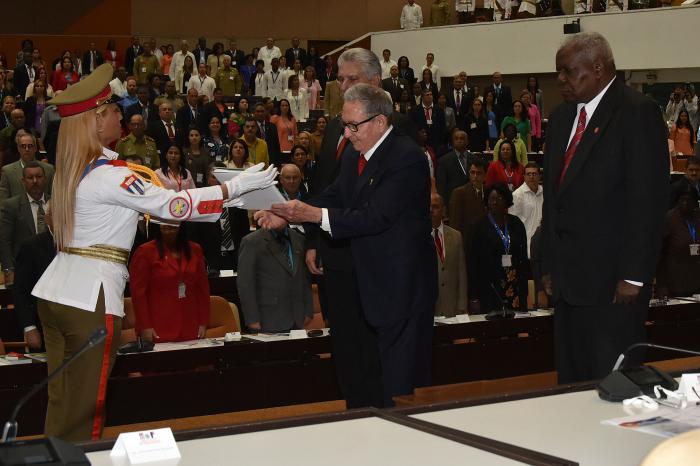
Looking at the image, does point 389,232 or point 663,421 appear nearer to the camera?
point 663,421

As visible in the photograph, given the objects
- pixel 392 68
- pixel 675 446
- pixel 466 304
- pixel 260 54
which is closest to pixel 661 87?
pixel 392 68

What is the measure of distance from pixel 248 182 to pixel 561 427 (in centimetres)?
184

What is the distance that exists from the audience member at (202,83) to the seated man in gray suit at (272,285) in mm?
13310

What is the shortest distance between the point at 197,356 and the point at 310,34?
75.4 ft

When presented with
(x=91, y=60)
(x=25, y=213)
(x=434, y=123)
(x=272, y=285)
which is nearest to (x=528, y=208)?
(x=272, y=285)

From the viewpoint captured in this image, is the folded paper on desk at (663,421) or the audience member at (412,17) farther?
the audience member at (412,17)

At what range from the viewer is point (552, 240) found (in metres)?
4.29

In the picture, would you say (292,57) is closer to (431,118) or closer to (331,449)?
(431,118)

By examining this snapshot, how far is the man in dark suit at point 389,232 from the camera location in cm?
432

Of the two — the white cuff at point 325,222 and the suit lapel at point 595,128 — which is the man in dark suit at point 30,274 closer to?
the white cuff at point 325,222

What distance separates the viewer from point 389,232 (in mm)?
4395

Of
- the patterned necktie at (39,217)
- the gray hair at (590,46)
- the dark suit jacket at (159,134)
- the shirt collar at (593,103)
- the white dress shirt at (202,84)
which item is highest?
the white dress shirt at (202,84)

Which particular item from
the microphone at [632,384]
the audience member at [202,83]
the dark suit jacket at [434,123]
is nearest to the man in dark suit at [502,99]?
the dark suit jacket at [434,123]

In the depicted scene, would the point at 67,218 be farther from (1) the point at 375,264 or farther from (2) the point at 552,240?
(2) the point at 552,240
